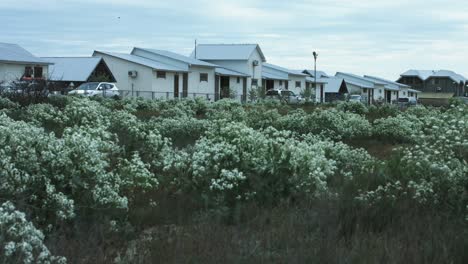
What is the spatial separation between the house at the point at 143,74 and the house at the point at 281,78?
1673 cm

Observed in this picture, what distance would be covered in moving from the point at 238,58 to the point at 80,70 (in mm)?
18201

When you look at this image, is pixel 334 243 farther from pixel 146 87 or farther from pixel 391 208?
pixel 146 87

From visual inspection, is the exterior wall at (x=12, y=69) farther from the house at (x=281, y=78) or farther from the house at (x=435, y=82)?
the house at (x=435, y=82)

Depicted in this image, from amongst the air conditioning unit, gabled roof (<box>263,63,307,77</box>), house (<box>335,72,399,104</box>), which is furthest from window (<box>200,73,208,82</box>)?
Answer: house (<box>335,72,399,104</box>)

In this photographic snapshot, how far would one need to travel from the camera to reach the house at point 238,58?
6531cm

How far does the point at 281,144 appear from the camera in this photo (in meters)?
7.15

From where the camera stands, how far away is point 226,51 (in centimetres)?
6781

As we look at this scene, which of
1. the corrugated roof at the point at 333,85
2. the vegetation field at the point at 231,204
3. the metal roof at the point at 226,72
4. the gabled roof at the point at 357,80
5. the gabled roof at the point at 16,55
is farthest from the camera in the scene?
the gabled roof at the point at 357,80

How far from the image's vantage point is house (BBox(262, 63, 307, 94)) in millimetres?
72938

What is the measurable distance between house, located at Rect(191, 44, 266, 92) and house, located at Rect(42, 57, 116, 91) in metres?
13.4

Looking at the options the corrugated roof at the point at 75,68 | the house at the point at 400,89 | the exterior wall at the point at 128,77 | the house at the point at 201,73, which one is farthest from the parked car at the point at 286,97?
the house at the point at 400,89

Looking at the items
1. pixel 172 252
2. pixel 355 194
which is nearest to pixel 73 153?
pixel 172 252

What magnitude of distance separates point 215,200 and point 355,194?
1.37 m

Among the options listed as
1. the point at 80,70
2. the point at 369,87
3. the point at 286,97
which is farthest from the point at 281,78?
the point at 286,97
